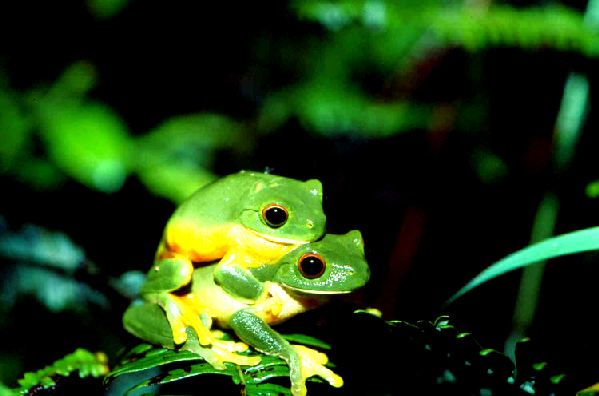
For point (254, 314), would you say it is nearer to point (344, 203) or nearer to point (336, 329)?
point (336, 329)

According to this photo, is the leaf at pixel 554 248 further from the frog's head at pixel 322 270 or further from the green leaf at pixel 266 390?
the green leaf at pixel 266 390

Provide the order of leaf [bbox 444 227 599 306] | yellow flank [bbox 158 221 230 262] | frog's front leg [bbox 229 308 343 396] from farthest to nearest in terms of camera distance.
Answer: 1. yellow flank [bbox 158 221 230 262]
2. frog's front leg [bbox 229 308 343 396]
3. leaf [bbox 444 227 599 306]

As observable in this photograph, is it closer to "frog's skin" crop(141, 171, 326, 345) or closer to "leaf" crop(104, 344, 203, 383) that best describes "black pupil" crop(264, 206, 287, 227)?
"frog's skin" crop(141, 171, 326, 345)

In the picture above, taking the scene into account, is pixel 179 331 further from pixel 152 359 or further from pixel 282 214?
pixel 282 214

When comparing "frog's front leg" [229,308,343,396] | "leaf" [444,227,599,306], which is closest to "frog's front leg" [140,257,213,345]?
"frog's front leg" [229,308,343,396]

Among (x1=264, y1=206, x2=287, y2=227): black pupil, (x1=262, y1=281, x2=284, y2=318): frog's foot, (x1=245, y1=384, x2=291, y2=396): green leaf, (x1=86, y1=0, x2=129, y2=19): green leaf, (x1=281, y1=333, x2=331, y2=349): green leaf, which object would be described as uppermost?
(x1=86, y1=0, x2=129, y2=19): green leaf

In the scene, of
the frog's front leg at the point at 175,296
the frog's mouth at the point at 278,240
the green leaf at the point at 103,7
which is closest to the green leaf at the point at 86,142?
the green leaf at the point at 103,7

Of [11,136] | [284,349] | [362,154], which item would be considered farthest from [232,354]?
[11,136]
